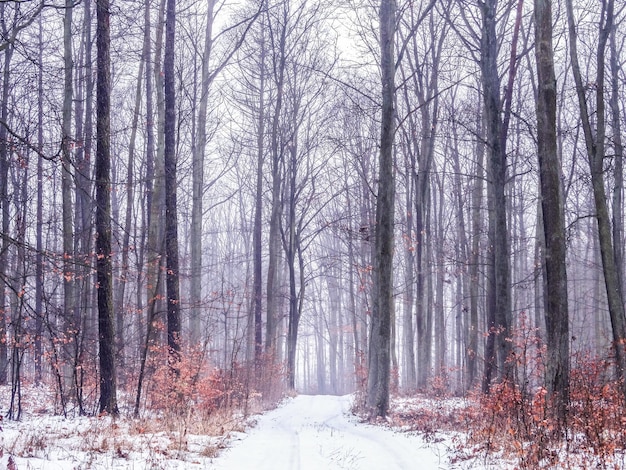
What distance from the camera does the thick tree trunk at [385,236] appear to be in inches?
554

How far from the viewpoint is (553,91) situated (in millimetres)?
9344

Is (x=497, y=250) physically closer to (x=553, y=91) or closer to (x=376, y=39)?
(x=553, y=91)

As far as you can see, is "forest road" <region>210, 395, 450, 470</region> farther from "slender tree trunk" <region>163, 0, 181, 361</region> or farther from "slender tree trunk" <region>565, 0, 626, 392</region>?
"slender tree trunk" <region>565, 0, 626, 392</region>

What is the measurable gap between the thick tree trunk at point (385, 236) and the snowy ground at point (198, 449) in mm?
3102

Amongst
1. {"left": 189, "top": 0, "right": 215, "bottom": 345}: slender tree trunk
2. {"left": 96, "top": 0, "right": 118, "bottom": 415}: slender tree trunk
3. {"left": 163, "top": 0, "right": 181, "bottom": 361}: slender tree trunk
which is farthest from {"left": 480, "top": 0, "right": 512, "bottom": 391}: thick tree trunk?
{"left": 96, "top": 0, "right": 118, "bottom": 415}: slender tree trunk

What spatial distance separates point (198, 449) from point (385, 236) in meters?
7.88

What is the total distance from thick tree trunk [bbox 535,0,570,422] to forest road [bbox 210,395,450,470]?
2224mm

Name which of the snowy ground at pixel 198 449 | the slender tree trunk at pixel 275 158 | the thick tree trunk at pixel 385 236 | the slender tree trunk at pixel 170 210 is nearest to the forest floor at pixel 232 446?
the snowy ground at pixel 198 449

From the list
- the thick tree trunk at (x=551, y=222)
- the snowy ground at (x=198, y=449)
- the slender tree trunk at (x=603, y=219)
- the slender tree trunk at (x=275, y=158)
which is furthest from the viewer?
the slender tree trunk at (x=275, y=158)

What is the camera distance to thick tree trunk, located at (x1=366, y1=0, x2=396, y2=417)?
14.1 m

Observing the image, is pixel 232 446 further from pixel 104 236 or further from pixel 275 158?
pixel 275 158

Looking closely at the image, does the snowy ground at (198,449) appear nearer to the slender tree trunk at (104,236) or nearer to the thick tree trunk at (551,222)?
the slender tree trunk at (104,236)

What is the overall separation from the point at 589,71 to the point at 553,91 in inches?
668

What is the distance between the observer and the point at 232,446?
899 centimetres
